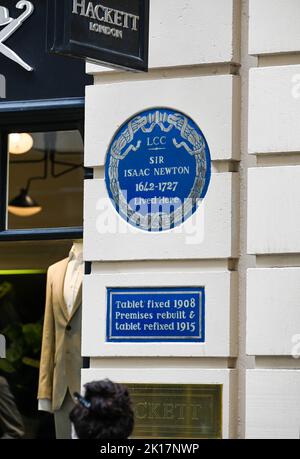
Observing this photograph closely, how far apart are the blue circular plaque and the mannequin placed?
688mm

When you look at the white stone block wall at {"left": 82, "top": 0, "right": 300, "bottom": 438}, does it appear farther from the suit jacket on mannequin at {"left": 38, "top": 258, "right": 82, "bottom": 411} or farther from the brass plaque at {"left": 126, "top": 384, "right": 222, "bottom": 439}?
the suit jacket on mannequin at {"left": 38, "top": 258, "right": 82, "bottom": 411}

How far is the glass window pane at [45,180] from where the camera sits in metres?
12.0

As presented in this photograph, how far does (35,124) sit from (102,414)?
462 centimetres

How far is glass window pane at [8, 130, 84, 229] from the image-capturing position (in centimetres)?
1198

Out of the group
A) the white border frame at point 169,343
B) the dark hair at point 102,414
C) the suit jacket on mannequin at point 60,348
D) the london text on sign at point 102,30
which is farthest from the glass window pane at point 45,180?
the dark hair at point 102,414

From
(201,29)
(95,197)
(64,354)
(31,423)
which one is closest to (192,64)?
(201,29)

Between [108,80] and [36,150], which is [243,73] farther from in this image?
[36,150]

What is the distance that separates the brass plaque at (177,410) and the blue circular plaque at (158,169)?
4.08ft

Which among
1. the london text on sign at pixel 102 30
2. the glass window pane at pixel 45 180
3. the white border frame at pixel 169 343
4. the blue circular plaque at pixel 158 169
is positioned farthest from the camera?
the glass window pane at pixel 45 180

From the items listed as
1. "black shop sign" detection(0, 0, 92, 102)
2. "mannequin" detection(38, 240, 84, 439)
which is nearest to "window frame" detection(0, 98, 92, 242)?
"black shop sign" detection(0, 0, 92, 102)

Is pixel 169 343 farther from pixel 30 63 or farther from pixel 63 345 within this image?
pixel 30 63

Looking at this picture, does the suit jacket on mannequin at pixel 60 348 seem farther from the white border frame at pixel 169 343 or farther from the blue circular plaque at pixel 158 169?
the blue circular plaque at pixel 158 169

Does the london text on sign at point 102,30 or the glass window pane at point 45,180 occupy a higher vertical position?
the london text on sign at point 102,30

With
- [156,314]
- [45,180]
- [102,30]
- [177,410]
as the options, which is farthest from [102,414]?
[45,180]
